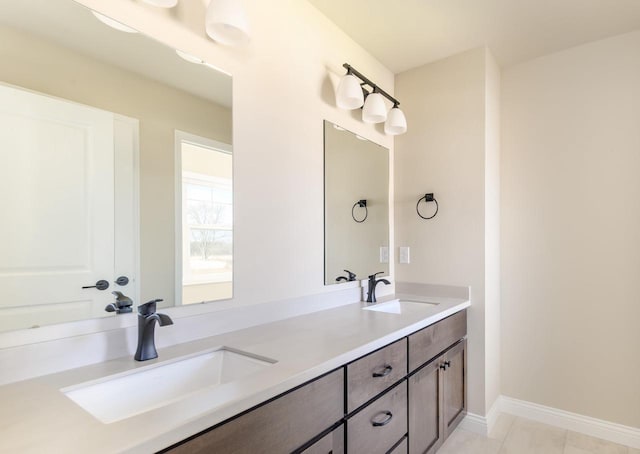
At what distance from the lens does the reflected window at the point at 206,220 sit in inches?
53.1

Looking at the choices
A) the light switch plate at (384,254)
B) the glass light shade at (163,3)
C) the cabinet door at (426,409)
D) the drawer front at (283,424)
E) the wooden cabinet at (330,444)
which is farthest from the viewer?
the light switch plate at (384,254)

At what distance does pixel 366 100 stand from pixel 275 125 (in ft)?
2.45

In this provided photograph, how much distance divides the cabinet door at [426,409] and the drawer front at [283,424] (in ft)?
2.04

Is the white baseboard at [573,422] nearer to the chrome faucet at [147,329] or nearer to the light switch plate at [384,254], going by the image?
the light switch plate at [384,254]

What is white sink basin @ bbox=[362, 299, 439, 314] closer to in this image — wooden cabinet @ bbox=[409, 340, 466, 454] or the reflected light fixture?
wooden cabinet @ bbox=[409, 340, 466, 454]

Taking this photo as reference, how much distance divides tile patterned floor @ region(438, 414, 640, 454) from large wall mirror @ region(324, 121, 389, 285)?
113 cm

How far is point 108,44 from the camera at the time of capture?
44.8 inches

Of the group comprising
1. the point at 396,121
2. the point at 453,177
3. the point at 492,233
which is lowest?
the point at 492,233

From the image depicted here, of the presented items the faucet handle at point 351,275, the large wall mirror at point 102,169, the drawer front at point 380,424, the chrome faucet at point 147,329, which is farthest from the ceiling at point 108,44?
the drawer front at point 380,424

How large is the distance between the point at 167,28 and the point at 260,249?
0.91m

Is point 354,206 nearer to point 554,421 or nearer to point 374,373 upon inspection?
point 374,373

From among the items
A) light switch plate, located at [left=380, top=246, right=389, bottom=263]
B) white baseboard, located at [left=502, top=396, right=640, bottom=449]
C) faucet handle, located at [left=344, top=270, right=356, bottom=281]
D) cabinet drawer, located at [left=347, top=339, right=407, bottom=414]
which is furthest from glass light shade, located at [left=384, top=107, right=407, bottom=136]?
white baseboard, located at [left=502, top=396, right=640, bottom=449]

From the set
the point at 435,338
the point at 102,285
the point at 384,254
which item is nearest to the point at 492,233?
the point at 384,254

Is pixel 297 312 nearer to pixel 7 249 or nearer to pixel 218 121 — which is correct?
pixel 218 121
